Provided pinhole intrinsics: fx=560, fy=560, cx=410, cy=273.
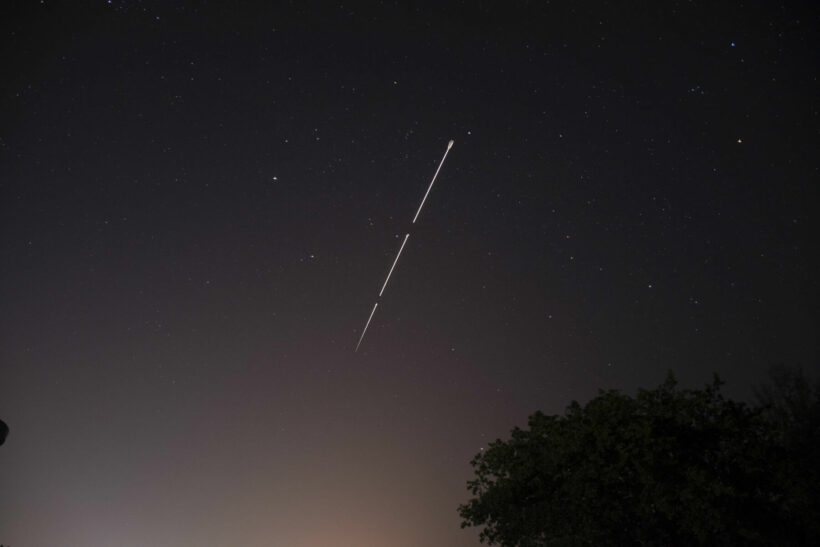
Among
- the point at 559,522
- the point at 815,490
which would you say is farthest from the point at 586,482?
the point at 815,490

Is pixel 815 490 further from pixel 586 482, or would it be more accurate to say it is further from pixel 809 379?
pixel 809 379

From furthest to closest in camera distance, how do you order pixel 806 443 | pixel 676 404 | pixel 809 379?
pixel 809 379, pixel 806 443, pixel 676 404

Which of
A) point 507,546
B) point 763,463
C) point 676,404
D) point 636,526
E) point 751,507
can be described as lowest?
point 507,546

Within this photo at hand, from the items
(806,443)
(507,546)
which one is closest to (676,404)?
(507,546)

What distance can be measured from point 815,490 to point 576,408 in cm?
610

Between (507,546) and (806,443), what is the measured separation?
14969 mm

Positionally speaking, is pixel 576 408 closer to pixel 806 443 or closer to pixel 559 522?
pixel 559 522

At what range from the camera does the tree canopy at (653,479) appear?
1423 cm

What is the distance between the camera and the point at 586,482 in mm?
14891

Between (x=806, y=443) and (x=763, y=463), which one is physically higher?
(x=806, y=443)

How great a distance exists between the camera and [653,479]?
1421 centimetres

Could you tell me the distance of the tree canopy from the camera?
46.7 feet

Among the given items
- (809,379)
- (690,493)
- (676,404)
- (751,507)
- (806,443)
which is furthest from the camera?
(809,379)

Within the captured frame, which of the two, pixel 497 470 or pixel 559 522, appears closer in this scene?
pixel 559 522
